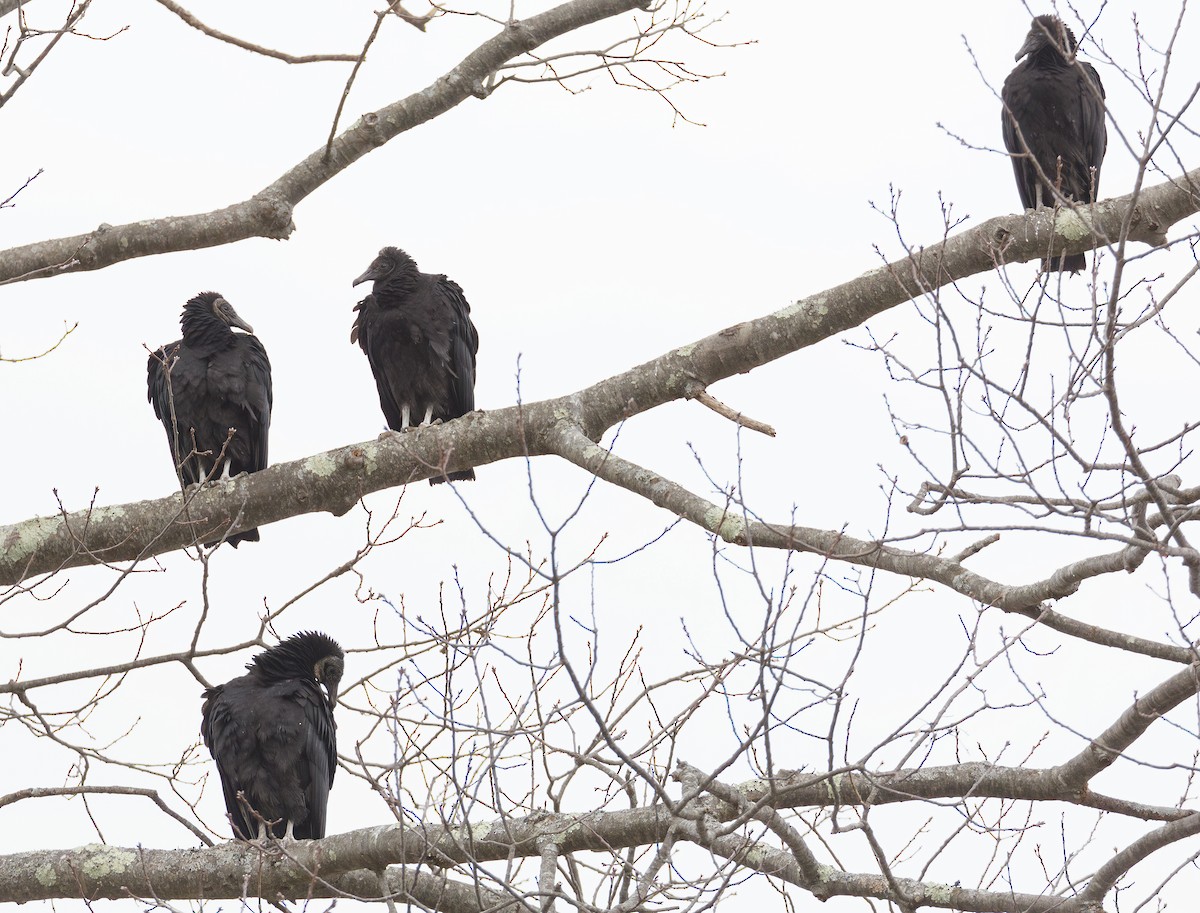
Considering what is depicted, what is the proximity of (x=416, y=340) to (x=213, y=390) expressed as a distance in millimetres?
858

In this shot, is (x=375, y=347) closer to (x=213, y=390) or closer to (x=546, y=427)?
(x=213, y=390)

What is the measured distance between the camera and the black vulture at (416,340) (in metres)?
5.53

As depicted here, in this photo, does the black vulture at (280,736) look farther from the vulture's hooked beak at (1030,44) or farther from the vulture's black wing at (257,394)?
the vulture's hooked beak at (1030,44)

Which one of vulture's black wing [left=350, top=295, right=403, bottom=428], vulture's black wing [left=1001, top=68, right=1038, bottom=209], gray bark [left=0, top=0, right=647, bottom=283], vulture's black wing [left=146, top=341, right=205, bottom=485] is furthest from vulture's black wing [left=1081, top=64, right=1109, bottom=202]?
vulture's black wing [left=146, top=341, right=205, bottom=485]

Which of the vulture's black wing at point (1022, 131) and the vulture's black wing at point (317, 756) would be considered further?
the vulture's black wing at point (1022, 131)

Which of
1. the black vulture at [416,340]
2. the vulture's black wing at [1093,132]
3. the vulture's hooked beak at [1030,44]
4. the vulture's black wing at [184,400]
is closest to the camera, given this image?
the vulture's black wing at [184,400]

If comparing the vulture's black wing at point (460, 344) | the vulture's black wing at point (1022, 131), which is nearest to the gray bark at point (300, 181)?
A: the vulture's black wing at point (460, 344)

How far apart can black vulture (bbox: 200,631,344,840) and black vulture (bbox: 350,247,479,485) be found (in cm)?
129

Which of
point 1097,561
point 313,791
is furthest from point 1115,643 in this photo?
point 313,791

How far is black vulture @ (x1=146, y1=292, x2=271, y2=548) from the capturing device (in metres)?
5.09

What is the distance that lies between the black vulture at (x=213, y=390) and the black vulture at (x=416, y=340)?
0.49m

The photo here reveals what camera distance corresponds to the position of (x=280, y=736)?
4.31 meters

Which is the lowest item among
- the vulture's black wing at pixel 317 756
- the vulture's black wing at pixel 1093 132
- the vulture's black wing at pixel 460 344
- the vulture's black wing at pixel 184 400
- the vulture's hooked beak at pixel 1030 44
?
the vulture's black wing at pixel 317 756

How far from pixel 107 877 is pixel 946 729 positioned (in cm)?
206
